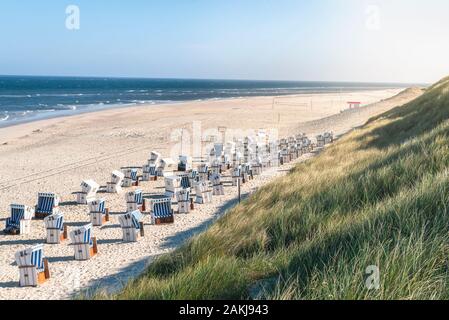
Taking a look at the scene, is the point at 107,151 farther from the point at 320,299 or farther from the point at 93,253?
the point at 320,299

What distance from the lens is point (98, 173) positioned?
19.5 m

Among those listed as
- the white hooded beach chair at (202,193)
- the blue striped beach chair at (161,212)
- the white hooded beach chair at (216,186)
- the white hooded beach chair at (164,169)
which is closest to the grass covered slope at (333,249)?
the blue striped beach chair at (161,212)

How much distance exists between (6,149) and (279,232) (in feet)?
83.0

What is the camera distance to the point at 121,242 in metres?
10.6

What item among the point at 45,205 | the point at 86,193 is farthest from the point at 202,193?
the point at 45,205

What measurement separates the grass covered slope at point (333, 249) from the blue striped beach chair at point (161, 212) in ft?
13.2

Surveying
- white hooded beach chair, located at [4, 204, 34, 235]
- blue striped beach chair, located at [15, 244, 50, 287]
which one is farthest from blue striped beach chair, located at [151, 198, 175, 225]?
blue striped beach chair, located at [15, 244, 50, 287]

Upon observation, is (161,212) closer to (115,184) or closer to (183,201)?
(183,201)

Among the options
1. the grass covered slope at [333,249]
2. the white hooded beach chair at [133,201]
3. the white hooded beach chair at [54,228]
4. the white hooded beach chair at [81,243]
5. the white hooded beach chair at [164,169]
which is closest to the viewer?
the grass covered slope at [333,249]

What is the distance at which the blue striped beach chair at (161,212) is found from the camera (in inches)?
478

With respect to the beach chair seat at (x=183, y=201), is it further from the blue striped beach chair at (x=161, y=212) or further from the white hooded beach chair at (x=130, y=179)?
the white hooded beach chair at (x=130, y=179)

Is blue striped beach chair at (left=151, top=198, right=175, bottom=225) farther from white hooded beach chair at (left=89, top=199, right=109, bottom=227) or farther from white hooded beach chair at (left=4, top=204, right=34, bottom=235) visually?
white hooded beach chair at (left=4, top=204, right=34, bottom=235)

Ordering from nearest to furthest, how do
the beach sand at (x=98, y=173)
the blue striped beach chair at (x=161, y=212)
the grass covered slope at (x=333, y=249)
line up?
the grass covered slope at (x=333, y=249)
the beach sand at (x=98, y=173)
the blue striped beach chair at (x=161, y=212)
